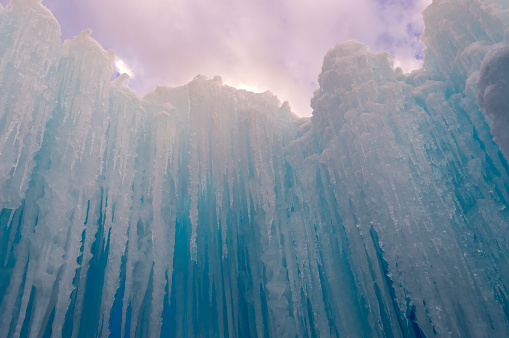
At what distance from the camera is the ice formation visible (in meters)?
6.15

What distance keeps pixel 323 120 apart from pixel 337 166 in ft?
5.38

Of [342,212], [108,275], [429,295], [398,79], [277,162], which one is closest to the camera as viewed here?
[429,295]

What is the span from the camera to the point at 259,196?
31.3 feet

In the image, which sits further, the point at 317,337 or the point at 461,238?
the point at 317,337

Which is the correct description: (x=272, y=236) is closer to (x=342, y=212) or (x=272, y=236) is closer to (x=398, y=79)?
(x=342, y=212)

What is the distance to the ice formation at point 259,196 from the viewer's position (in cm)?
615

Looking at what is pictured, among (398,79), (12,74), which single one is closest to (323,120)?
(398,79)

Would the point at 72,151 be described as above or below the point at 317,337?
above

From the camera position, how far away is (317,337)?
292 inches

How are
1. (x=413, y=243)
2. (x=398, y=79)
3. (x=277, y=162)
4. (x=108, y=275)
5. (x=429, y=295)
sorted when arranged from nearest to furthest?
(x=429, y=295)
(x=413, y=243)
(x=108, y=275)
(x=398, y=79)
(x=277, y=162)

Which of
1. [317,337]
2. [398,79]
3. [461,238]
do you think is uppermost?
[398,79]

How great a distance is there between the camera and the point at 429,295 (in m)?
5.74

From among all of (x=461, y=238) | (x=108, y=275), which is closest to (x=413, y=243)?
(x=461, y=238)

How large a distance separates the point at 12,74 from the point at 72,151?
7.47 feet
